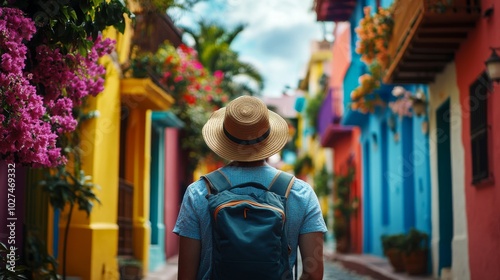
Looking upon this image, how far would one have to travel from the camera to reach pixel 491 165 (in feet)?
30.0

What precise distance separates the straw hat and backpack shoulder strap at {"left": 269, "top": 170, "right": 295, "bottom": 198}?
132 mm

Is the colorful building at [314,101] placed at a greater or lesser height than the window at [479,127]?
greater

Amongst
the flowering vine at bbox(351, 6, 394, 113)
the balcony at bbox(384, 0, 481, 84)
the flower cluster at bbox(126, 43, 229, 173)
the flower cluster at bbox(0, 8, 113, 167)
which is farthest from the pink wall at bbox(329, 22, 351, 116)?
the flower cluster at bbox(0, 8, 113, 167)

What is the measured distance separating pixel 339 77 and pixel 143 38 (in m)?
13.1

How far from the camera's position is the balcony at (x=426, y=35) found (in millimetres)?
9477

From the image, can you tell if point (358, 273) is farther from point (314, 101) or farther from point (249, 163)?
point (314, 101)

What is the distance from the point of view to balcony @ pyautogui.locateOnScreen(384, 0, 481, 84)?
31.1ft

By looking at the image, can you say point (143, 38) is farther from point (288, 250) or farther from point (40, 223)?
point (288, 250)

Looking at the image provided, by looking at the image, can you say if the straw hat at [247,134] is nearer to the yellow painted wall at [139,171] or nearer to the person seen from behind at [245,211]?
the person seen from behind at [245,211]

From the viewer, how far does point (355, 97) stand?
49.8 ft

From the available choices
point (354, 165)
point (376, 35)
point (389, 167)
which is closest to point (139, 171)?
point (376, 35)

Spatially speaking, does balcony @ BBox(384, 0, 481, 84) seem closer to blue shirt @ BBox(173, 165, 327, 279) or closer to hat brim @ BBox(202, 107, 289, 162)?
hat brim @ BBox(202, 107, 289, 162)

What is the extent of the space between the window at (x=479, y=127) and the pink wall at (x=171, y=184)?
32.9ft

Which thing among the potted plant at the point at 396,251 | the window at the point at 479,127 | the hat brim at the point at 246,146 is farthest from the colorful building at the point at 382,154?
the hat brim at the point at 246,146
